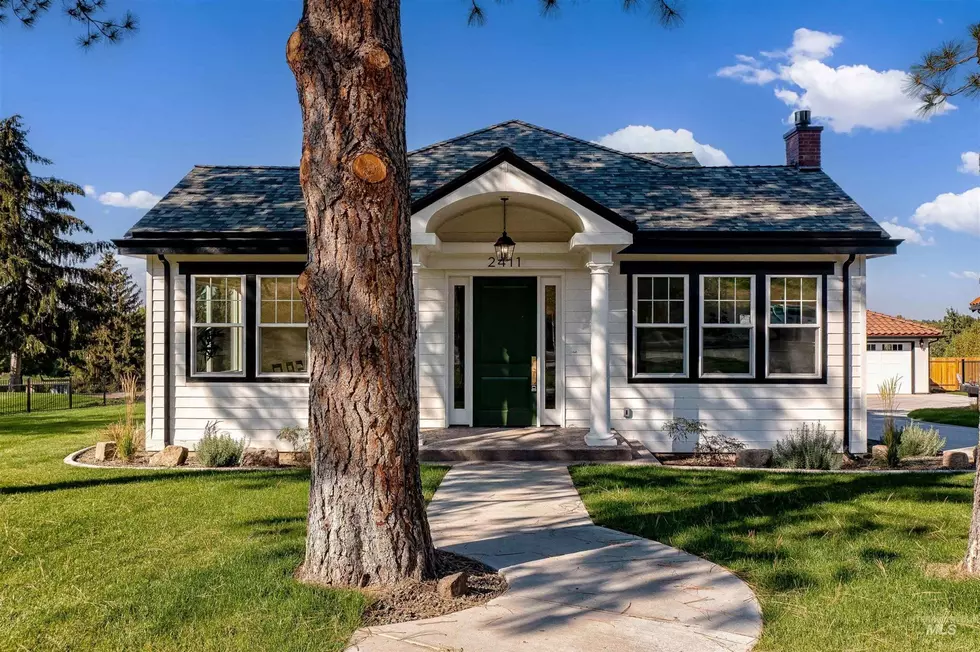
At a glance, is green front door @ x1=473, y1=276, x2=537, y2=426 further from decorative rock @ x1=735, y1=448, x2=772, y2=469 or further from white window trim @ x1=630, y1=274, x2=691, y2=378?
decorative rock @ x1=735, y1=448, x2=772, y2=469

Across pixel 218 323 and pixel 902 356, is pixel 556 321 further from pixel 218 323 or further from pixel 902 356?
pixel 902 356

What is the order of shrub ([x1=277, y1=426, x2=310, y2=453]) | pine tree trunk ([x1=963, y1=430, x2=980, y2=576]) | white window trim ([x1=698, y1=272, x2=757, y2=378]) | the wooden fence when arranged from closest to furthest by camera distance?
pine tree trunk ([x1=963, y1=430, x2=980, y2=576]) < shrub ([x1=277, y1=426, x2=310, y2=453]) < white window trim ([x1=698, y1=272, x2=757, y2=378]) < the wooden fence

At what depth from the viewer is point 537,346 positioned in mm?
10062

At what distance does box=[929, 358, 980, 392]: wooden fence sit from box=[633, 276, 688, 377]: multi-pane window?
81.0 ft

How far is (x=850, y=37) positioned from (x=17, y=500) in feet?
46.7

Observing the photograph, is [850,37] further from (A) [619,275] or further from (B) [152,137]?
(B) [152,137]

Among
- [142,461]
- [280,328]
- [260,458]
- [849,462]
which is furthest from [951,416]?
[142,461]

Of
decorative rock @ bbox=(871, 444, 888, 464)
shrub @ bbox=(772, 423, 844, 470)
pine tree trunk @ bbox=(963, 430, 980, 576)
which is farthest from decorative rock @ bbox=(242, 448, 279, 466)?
decorative rock @ bbox=(871, 444, 888, 464)

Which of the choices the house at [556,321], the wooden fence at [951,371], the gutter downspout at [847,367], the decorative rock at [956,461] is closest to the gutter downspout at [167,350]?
the house at [556,321]

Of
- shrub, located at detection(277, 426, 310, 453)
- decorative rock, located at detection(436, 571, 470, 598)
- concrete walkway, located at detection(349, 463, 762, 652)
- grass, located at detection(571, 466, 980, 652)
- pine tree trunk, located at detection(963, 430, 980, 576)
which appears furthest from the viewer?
shrub, located at detection(277, 426, 310, 453)

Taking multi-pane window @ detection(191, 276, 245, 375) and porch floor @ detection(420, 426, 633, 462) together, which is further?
multi-pane window @ detection(191, 276, 245, 375)

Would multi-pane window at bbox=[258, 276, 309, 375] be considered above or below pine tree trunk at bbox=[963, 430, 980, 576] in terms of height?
above

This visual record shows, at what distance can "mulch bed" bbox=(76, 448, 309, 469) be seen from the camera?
8672 millimetres

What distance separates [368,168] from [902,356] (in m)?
29.5
